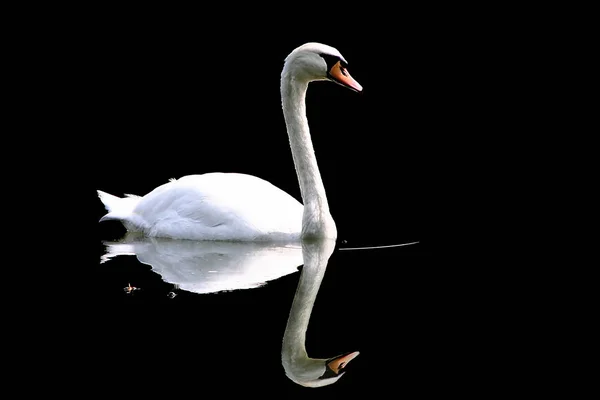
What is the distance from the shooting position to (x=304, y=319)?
686cm

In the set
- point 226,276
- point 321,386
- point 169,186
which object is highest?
point 169,186

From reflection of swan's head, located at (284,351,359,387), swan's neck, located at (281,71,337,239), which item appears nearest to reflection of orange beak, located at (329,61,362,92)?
swan's neck, located at (281,71,337,239)

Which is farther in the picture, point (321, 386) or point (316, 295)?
point (316, 295)

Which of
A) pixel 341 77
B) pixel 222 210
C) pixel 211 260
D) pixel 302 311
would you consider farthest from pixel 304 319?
pixel 341 77

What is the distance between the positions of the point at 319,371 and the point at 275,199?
9.94 ft

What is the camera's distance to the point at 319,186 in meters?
8.71

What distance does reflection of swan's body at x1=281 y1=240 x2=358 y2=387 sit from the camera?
6.02m

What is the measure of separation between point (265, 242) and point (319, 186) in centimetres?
63

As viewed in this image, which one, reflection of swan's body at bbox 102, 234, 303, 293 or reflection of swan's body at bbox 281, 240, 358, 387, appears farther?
reflection of swan's body at bbox 102, 234, 303, 293

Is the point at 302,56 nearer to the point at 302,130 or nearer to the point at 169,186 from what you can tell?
the point at 302,130

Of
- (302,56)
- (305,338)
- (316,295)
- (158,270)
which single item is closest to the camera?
(305,338)

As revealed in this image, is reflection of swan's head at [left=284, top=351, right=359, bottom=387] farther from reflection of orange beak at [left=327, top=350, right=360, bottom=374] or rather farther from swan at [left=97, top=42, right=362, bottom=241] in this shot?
swan at [left=97, top=42, right=362, bottom=241]

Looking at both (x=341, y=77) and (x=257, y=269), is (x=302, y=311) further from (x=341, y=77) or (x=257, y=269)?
(x=341, y=77)

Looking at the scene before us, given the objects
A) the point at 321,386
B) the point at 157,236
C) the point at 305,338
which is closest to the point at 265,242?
the point at 157,236
